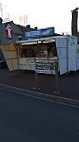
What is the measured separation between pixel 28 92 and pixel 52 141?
3.16 metres

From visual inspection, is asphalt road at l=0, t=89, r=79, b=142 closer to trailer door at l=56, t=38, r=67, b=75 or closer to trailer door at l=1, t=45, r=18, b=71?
trailer door at l=56, t=38, r=67, b=75

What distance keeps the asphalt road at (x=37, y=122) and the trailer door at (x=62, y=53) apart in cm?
408

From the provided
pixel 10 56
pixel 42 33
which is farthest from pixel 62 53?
pixel 10 56

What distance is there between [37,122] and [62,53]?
5.89 m

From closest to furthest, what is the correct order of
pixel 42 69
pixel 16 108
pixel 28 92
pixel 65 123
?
pixel 65 123, pixel 16 108, pixel 28 92, pixel 42 69

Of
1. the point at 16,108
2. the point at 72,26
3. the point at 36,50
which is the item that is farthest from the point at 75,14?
the point at 16,108

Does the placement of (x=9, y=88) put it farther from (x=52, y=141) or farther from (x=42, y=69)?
(x=52, y=141)

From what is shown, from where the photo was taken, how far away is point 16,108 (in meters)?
4.05

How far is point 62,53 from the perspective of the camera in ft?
26.5

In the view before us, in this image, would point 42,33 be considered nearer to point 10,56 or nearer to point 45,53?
point 45,53

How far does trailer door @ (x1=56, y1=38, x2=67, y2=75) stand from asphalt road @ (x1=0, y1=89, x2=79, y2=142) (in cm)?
408

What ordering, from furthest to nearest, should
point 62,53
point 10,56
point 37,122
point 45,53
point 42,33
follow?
point 45,53 < point 42,33 < point 10,56 < point 62,53 < point 37,122

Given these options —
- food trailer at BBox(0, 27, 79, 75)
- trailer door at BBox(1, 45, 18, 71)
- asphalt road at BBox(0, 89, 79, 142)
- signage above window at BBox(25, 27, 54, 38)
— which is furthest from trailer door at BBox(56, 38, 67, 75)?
trailer door at BBox(1, 45, 18, 71)

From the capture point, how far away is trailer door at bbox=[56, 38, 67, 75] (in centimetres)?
763
